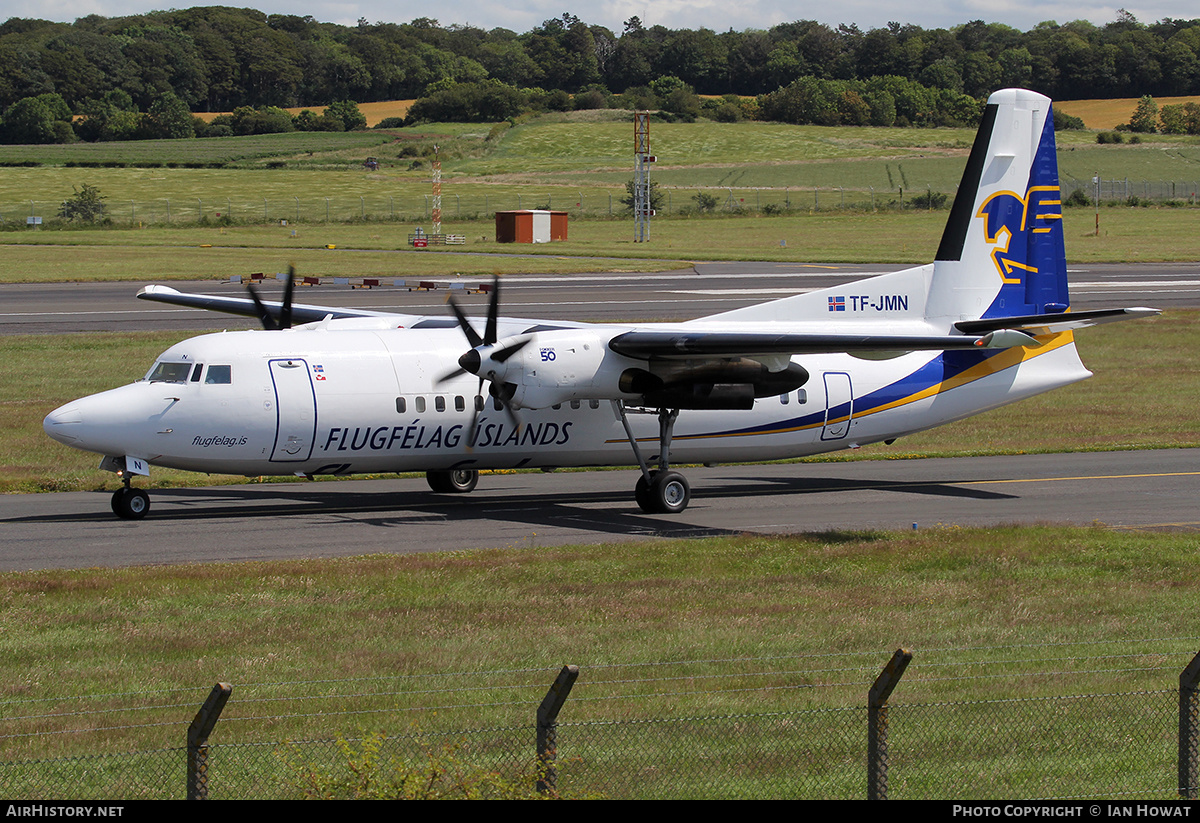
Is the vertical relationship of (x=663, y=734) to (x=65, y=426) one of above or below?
below

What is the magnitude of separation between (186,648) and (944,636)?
362 inches

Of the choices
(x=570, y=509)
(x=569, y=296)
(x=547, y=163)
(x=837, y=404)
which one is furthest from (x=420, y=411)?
(x=547, y=163)

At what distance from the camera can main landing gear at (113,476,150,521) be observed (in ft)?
76.8

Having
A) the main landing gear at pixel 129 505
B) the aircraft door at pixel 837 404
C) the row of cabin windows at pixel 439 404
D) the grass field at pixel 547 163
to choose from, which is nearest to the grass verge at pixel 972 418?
the main landing gear at pixel 129 505

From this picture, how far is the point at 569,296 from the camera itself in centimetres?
6356

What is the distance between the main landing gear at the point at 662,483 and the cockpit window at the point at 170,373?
8.03 m

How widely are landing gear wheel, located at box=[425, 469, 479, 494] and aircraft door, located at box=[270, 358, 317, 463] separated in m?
3.74

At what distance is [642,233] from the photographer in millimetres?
105438

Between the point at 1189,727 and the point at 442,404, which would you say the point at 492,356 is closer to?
the point at 442,404

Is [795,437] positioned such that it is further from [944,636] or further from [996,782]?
[996,782]

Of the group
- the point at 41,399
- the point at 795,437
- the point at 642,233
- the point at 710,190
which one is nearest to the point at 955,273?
the point at 795,437

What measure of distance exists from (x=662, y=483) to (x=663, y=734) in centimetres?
1355

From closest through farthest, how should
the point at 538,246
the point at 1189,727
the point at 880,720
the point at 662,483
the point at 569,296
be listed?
1. the point at 880,720
2. the point at 1189,727
3. the point at 662,483
4. the point at 569,296
5. the point at 538,246

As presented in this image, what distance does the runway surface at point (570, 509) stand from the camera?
71.6 feet
